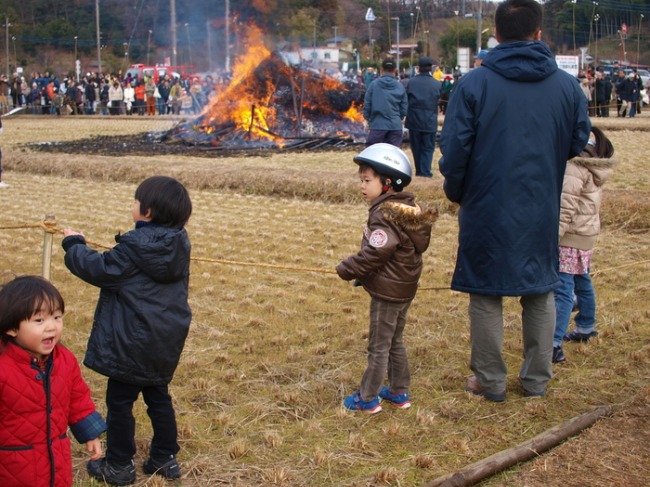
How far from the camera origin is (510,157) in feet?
14.7

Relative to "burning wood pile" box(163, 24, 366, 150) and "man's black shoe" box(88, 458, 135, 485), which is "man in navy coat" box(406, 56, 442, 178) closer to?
"burning wood pile" box(163, 24, 366, 150)

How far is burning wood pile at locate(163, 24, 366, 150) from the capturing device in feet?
67.6

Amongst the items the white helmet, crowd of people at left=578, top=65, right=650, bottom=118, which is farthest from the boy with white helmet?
crowd of people at left=578, top=65, right=650, bottom=118

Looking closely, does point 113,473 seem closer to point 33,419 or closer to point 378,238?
point 33,419

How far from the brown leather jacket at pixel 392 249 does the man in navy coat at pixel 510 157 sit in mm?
353

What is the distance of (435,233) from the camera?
980cm

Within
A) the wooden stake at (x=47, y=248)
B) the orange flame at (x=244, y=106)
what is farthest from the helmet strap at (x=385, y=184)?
the orange flame at (x=244, y=106)

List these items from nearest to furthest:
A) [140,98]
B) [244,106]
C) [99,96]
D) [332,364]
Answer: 1. [332,364]
2. [244,106]
3. [140,98]
4. [99,96]

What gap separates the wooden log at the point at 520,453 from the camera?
12.1ft

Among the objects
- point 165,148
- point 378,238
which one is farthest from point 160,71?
point 378,238

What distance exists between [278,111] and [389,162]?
56.1ft

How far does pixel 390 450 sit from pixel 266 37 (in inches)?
899

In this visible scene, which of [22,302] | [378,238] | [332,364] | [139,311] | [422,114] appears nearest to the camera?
[22,302]

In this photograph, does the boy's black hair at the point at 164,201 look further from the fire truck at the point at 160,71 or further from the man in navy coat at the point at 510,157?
the fire truck at the point at 160,71
